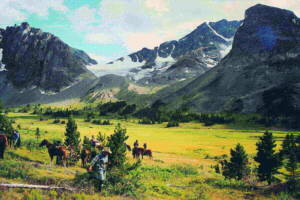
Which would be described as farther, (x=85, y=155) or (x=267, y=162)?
(x=267, y=162)

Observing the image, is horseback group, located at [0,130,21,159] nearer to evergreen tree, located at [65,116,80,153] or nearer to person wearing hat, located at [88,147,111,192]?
evergreen tree, located at [65,116,80,153]

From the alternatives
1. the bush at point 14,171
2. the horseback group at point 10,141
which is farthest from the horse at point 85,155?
the bush at point 14,171

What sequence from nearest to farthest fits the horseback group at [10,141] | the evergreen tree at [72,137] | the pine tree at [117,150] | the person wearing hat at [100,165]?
the person wearing hat at [100,165], the pine tree at [117,150], the horseback group at [10,141], the evergreen tree at [72,137]

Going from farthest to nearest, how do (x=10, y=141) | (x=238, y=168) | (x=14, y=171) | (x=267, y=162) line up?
1. (x=10, y=141)
2. (x=238, y=168)
3. (x=267, y=162)
4. (x=14, y=171)

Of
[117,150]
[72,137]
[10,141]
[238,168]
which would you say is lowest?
[238,168]

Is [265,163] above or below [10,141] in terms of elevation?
below

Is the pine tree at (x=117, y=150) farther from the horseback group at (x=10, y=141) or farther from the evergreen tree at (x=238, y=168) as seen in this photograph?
the evergreen tree at (x=238, y=168)

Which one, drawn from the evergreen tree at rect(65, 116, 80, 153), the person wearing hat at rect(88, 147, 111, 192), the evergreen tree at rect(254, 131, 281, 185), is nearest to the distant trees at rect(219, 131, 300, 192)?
the evergreen tree at rect(254, 131, 281, 185)

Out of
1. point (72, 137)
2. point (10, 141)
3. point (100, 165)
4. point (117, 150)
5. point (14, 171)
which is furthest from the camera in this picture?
point (10, 141)

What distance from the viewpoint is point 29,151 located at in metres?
32.6

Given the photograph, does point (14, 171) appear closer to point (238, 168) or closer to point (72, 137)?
point (72, 137)

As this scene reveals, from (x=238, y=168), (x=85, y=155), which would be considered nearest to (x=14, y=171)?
(x=85, y=155)

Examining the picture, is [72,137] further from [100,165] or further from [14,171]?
[100,165]

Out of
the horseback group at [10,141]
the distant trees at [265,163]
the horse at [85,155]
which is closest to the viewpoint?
the horseback group at [10,141]
